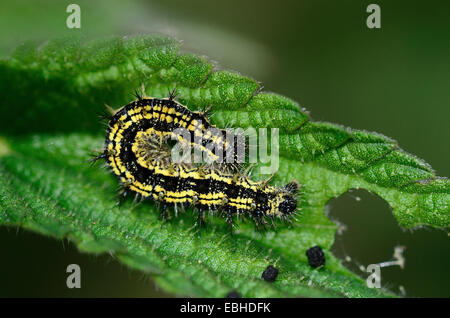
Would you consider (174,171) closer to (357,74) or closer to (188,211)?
(188,211)

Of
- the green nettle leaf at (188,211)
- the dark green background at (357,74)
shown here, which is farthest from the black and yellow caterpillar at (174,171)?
the dark green background at (357,74)

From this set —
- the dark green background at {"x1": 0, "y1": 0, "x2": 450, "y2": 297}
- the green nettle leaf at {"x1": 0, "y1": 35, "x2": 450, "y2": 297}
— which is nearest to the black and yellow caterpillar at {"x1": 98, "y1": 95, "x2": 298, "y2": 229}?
the green nettle leaf at {"x1": 0, "y1": 35, "x2": 450, "y2": 297}

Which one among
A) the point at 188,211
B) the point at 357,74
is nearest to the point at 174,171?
the point at 188,211

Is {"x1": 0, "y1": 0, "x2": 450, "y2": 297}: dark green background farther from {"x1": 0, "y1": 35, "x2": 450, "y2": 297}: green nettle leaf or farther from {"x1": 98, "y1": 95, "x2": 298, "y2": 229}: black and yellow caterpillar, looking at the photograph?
{"x1": 98, "y1": 95, "x2": 298, "y2": 229}: black and yellow caterpillar

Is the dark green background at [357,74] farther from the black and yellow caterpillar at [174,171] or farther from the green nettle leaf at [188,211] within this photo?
the black and yellow caterpillar at [174,171]

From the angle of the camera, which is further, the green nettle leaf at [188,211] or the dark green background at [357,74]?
the dark green background at [357,74]

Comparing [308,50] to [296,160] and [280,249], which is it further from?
[280,249]

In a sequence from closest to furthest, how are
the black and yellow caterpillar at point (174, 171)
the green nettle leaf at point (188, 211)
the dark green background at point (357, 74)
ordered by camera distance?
the green nettle leaf at point (188, 211), the black and yellow caterpillar at point (174, 171), the dark green background at point (357, 74)
